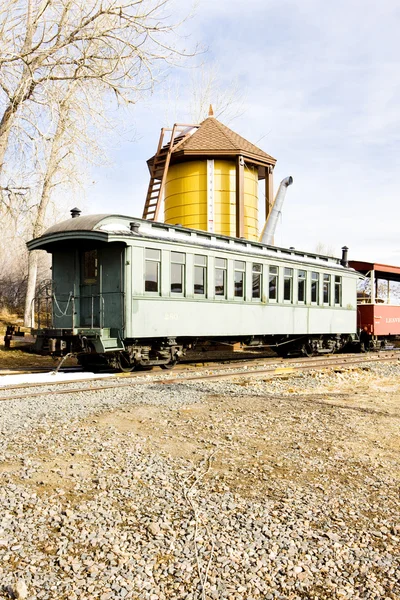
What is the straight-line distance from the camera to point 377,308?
2170cm

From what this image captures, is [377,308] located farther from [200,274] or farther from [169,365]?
[169,365]

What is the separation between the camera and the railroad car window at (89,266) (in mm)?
12922

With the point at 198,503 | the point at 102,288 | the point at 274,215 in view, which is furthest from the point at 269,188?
the point at 198,503

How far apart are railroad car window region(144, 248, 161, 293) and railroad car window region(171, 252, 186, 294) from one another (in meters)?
0.48

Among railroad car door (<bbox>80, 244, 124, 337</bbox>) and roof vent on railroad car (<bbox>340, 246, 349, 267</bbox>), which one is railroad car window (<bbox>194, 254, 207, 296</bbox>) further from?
roof vent on railroad car (<bbox>340, 246, 349, 267</bbox>)

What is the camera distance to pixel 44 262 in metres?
38.4

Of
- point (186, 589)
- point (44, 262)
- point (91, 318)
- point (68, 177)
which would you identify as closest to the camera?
point (186, 589)

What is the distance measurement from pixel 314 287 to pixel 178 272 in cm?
696

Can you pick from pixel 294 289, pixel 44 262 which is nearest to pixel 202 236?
pixel 294 289

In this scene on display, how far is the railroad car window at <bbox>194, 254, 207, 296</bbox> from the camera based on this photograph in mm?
13371

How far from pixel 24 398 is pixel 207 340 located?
633 cm

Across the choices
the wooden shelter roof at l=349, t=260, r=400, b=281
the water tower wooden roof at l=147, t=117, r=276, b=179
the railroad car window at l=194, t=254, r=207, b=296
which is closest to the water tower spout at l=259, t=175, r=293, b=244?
the water tower wooden roof at l=147, t=117, r=276, b=179

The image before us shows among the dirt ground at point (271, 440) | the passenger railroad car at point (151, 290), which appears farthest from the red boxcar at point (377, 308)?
the dirt ground at point (271, 440)

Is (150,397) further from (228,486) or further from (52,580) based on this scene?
(52,580)
